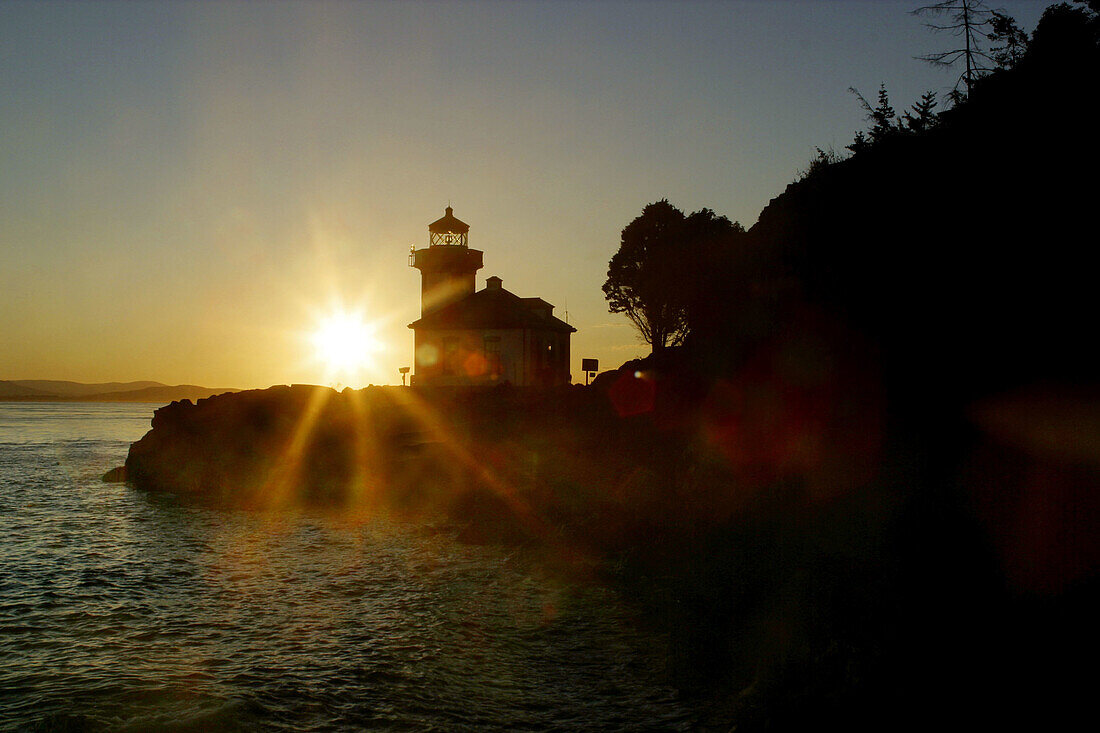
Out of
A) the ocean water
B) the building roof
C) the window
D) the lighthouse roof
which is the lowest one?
the ocean water

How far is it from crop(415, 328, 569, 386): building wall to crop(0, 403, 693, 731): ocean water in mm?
24345

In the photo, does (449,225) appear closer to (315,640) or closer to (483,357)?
(483,357)

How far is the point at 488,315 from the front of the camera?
45.7 m

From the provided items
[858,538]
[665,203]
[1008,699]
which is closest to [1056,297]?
[858,538]

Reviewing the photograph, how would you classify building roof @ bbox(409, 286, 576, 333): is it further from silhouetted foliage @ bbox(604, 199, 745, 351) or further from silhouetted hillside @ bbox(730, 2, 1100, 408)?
silhouetted hillside @ bbox(730, 2, 1100, 408)

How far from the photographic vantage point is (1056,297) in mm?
10312

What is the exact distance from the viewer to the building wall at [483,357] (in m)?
44.7

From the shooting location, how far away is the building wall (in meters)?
44.7

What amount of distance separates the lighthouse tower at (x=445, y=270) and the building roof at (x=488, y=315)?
2.14 meters

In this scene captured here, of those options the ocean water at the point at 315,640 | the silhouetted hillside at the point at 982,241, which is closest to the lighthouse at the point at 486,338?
the ocean water at the point at 315,640

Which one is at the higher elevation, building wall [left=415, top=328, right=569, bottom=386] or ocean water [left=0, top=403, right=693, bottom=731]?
building wall [left=415, top=328, right=569, bottom=386]

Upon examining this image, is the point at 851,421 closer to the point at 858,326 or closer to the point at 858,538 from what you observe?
the point at 858,326

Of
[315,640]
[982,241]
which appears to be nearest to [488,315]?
[315,640]

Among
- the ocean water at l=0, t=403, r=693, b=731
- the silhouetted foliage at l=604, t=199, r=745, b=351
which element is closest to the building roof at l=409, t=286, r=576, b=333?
the silhouetted foliage at l=604, t=199, r=745, b=351
